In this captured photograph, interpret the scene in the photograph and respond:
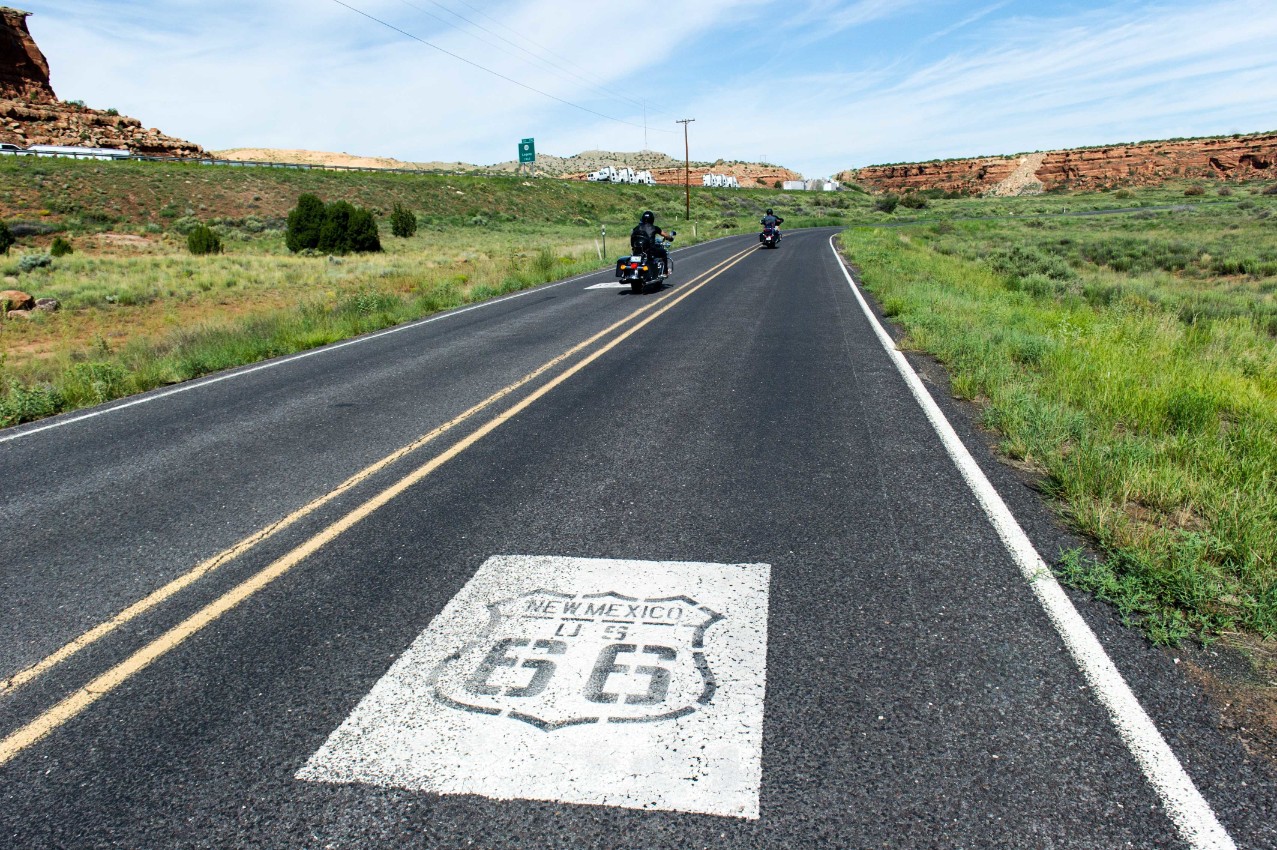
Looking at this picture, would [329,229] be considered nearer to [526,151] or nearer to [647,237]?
[647,237]

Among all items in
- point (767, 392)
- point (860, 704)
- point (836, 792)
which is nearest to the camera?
point (836, 792)

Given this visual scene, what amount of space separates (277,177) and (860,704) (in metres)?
73.4

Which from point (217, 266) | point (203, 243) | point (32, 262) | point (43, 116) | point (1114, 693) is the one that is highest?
point (43, 116)

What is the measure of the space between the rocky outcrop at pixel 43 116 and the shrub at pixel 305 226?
2239 inches

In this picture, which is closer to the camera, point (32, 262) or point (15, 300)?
point (15, 300)

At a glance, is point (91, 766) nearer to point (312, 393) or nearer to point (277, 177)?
point (312, 393)

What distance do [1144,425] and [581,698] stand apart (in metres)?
5.42

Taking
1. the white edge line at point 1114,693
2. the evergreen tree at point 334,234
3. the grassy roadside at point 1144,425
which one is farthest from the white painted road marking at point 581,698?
the evergreen tree at point 334,234

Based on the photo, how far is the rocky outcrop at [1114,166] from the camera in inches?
4400

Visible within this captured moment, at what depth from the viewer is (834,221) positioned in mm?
81438

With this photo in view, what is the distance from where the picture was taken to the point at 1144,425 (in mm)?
6047

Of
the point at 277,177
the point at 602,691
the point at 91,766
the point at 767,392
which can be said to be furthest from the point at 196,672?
the point at 277,177

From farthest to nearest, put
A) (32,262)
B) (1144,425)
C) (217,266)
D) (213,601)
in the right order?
(217,266) → (32,262) → (1144,425) → (213,601)

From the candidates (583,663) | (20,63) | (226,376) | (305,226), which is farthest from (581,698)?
(20,63)
